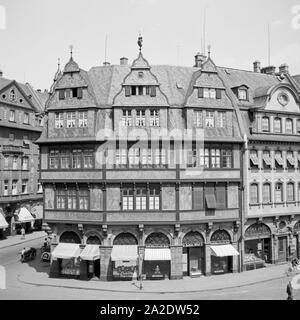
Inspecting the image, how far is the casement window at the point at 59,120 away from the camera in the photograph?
40.8 m

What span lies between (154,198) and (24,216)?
32.1 m

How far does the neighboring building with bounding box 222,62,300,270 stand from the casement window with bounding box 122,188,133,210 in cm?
1168

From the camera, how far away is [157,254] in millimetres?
37844

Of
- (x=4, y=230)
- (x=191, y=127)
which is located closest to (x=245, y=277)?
(x=191, y=127)

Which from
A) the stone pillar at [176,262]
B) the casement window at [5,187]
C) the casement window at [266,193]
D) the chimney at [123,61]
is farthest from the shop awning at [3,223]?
the casement window at [266,193]

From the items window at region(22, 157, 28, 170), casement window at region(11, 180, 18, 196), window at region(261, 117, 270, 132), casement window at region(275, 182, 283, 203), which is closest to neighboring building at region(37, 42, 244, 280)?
window at region(261, 117, 270, 132)

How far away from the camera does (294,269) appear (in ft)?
136

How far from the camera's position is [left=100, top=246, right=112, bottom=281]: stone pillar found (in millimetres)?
38375

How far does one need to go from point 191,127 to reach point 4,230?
35797 millimetres

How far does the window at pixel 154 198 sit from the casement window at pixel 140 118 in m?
5.91

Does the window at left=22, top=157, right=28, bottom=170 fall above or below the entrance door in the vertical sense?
above

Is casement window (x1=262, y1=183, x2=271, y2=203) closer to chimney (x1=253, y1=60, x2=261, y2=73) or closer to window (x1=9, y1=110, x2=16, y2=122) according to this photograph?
chimney (x1=253, y1=60, x2=261, y2=73)

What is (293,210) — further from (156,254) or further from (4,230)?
(4,230)

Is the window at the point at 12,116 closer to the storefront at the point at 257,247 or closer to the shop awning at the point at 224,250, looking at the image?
the shop awning at the point at 224,250
